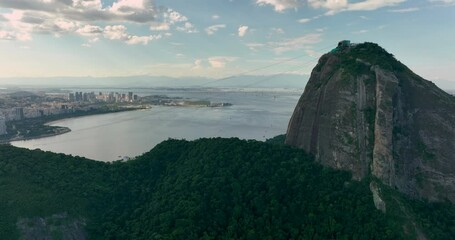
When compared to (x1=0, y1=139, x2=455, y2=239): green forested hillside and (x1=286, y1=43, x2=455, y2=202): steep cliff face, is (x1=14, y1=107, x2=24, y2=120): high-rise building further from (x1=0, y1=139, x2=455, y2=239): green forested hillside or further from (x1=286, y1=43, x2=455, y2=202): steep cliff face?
(x1=286, y1=43, x2=455, y2=202): steep cliff face

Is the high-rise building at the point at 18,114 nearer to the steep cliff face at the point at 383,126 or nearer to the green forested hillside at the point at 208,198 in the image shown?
the green forested hillside at the point at 208,198

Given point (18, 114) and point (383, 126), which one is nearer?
point (383, 126)

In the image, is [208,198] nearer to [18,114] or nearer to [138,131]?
[138,131]

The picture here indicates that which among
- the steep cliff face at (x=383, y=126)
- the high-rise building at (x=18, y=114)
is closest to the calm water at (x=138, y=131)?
the high-rise building at (x=18, y=114)

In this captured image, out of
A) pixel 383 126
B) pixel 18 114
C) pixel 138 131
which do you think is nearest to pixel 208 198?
pixel 383 126

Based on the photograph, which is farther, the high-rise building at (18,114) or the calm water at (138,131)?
the high-rise building at (18,114)

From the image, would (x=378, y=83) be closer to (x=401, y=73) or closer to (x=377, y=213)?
(x=401, y=73)

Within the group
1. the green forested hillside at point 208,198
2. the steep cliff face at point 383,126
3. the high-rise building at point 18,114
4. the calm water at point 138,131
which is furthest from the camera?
the high-rise building at point 18,114
